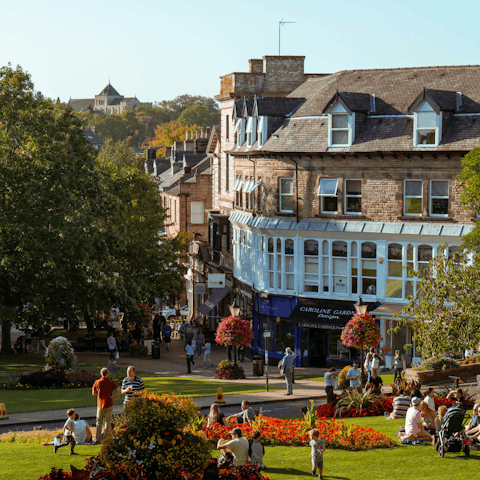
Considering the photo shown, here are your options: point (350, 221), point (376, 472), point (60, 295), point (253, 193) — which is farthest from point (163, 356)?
point (376, 472)

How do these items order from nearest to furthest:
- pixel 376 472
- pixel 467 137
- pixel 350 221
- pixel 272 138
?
pixel 376 472 → pixel 467 137 → pixel 350 221 → pixel 272 138

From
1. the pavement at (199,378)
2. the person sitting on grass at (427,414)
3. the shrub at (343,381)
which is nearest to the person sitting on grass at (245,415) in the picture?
the pavement at (199,378)

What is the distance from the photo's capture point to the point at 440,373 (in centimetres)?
2789

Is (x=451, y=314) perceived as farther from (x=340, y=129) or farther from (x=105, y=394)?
(x=340, y=129)

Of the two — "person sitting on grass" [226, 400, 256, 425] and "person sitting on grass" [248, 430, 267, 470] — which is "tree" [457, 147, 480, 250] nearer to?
"person sitting on grass" [226, 400, 256, 425]

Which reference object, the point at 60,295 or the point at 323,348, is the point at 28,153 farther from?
the point at 323,348

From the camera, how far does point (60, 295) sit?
3838 centimetres

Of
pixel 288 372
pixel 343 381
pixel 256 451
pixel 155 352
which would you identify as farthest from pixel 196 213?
pixel 256 451

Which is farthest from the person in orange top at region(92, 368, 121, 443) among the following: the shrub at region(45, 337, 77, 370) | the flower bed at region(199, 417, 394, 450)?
the shrub at region(45, 337, 77, 370)

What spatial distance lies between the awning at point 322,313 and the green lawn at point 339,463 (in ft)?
62.9

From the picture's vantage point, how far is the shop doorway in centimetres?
3962

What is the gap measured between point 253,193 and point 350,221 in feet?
22.8

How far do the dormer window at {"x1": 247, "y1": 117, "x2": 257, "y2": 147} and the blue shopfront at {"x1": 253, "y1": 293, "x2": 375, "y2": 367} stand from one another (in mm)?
8752

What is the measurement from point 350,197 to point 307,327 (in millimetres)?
7054
